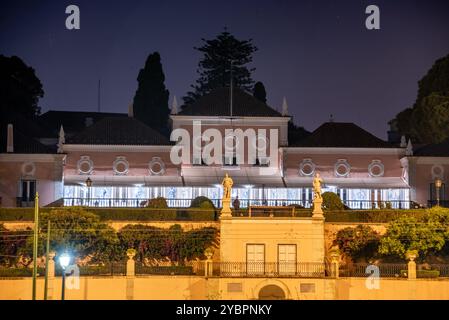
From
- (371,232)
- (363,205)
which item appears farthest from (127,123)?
(371,232)

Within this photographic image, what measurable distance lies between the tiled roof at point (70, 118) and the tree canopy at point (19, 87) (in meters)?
1.21

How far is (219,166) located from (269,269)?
47.5 ft

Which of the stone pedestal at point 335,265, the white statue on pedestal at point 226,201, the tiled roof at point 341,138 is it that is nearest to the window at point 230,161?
the tiled roof at point 341,138

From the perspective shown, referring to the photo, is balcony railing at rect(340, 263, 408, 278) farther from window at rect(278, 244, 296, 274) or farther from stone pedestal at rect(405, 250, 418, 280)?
window at rect(278, 244, 296, 274)

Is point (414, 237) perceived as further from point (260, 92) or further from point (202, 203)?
point (260, 92)

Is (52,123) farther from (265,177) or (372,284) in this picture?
(372,284)

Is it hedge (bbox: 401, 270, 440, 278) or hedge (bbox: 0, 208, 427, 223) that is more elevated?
hedge (bbox: 0, 208, 427, 223)

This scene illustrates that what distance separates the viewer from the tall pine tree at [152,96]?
75.2 m

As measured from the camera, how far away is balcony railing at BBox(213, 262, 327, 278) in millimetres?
48656

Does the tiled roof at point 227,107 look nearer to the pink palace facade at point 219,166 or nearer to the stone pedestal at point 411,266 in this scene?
the pink palace facade at point 219,166

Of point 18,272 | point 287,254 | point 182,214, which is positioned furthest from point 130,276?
point 287,254

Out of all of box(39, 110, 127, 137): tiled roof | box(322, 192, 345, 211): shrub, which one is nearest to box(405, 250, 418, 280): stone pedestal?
box(322, 192, 345, 211): shrub

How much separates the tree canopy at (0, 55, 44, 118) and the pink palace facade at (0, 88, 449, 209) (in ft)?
53.3

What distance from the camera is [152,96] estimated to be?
3017 inches
